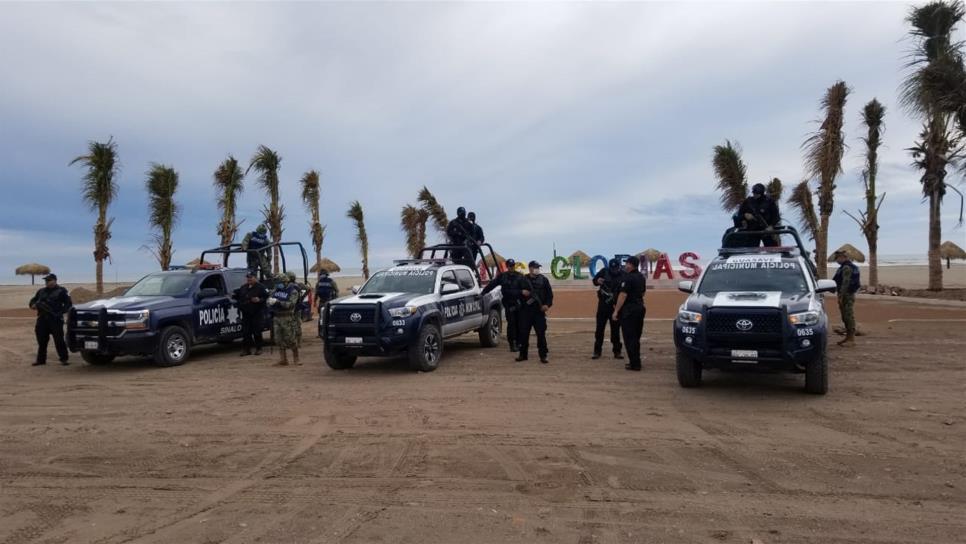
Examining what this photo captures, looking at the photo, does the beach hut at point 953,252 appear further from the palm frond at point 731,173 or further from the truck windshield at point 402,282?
the truck windshield at point 402,282

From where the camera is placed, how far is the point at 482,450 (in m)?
5.77

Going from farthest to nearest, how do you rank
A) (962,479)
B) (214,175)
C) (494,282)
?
(214,175), (494,282), (962,479)

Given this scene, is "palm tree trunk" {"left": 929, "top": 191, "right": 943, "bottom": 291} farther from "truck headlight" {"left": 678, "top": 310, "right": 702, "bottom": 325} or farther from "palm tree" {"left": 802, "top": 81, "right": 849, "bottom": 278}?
"truck headlight" {"left": 678, "top": 310, "right": 702, "bottom": 325}

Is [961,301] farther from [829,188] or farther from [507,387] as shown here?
[507,387]

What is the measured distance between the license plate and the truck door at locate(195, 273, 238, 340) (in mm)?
9630

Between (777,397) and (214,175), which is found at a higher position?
(214,175)

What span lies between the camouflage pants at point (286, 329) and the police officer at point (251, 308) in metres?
1.32

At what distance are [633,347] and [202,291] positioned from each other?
8306 mm

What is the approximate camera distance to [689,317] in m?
8.04

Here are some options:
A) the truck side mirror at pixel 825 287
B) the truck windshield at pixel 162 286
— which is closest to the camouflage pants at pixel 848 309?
the truck side mirror at pixel 825 287

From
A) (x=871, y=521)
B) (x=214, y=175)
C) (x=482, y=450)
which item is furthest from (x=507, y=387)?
(x=214, y=175)

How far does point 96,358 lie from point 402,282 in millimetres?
6045

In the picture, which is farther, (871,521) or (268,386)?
(268,386)

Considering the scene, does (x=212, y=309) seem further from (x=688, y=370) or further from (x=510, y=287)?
(x=688, y=370)
